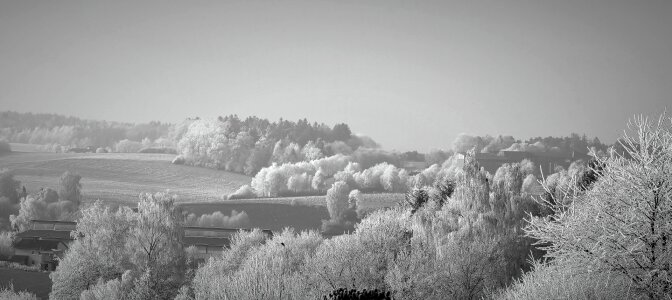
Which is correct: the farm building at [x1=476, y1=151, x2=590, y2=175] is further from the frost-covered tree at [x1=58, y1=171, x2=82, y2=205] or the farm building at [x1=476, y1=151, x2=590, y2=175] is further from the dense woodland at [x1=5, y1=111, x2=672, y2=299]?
the frost-covered tree at [x1=58, y1=171, x2=82, y2=205]

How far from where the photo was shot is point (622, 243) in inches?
904

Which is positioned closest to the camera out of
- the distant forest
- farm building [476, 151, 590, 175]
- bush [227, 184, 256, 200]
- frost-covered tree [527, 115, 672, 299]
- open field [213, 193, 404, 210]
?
frost-covered tree [527, 115, 672, 299]

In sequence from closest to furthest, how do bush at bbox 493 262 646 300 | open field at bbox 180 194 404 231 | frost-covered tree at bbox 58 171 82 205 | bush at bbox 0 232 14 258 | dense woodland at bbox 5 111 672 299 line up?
dense woodland at bbox 5 111 672 299, bush at bbox 493 262 646 300, bush at bbox 0 232 14 258, open field at bbox 180 194 404 231, frost-covered tree at bbox 58 171 82 205

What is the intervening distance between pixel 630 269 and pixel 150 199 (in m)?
57.0

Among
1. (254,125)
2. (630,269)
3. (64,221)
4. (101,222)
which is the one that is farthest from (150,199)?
(254,125)

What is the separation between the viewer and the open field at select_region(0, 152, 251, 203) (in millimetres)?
116688

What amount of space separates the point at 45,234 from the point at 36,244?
6457 mm

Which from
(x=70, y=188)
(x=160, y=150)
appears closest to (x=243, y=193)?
(x=70, y=188)

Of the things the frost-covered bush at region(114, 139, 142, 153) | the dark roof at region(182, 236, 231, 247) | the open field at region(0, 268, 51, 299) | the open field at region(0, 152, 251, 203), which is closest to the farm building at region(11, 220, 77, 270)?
the open field at region(0, 268, 51, 299)

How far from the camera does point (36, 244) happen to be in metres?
80.8

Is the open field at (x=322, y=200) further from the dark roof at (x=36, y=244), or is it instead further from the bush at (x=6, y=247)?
the bush at (x=6, y=247)

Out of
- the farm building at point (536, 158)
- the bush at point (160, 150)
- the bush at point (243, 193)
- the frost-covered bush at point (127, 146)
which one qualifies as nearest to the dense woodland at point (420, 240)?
the bush at point (243, 193)

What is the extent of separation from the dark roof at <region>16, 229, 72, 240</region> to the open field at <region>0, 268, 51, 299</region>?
42.3 feet

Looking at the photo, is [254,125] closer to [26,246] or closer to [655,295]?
[26,246]
